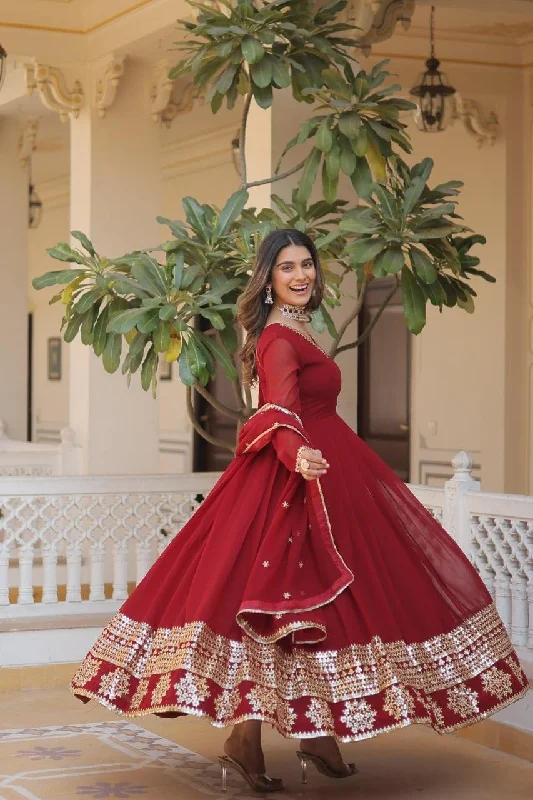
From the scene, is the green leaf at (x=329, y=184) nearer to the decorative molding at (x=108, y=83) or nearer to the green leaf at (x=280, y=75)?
the green leaf at (x=280, y=75)

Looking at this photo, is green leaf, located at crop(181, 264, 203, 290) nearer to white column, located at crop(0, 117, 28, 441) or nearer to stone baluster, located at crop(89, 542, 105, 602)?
stone baluster, located at crop(89, 542, 105, 602)

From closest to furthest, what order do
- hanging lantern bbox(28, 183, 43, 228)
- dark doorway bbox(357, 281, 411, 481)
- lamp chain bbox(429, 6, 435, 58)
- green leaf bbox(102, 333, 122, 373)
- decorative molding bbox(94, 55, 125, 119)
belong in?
green leaf bbox(102, 333, 122, 373) < lamp chain bbox(429, 6, 435, 58) < decorative molding bbox(94, 55, 125, 119) < dark doorway bbox(357, 281, 411, 481) < hanging lantern bbox(28, 183, 43, 228)

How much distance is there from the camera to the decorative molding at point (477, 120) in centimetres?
779

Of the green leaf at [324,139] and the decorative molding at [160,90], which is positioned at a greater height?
the decorative molding at [160,90]

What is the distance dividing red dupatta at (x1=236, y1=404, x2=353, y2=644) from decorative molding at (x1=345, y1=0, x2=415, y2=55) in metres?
2.37

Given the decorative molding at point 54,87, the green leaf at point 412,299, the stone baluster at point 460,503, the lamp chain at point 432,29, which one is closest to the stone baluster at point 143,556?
the stone baluster at point 460,503

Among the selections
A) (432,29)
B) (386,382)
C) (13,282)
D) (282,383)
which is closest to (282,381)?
(282,383)

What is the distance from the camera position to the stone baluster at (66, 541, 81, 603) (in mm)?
5367

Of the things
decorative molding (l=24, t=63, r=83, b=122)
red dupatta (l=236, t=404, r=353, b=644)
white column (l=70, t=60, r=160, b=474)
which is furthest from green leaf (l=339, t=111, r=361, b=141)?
decorative molding (l=24, t=63, r=83, b=122)

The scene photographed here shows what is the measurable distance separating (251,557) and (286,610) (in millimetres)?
203

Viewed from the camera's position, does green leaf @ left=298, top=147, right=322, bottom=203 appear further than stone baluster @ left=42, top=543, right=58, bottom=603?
No

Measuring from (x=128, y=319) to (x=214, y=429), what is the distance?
268 inches

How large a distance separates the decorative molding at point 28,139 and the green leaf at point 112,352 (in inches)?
175

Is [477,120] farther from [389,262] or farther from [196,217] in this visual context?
[389,262]
